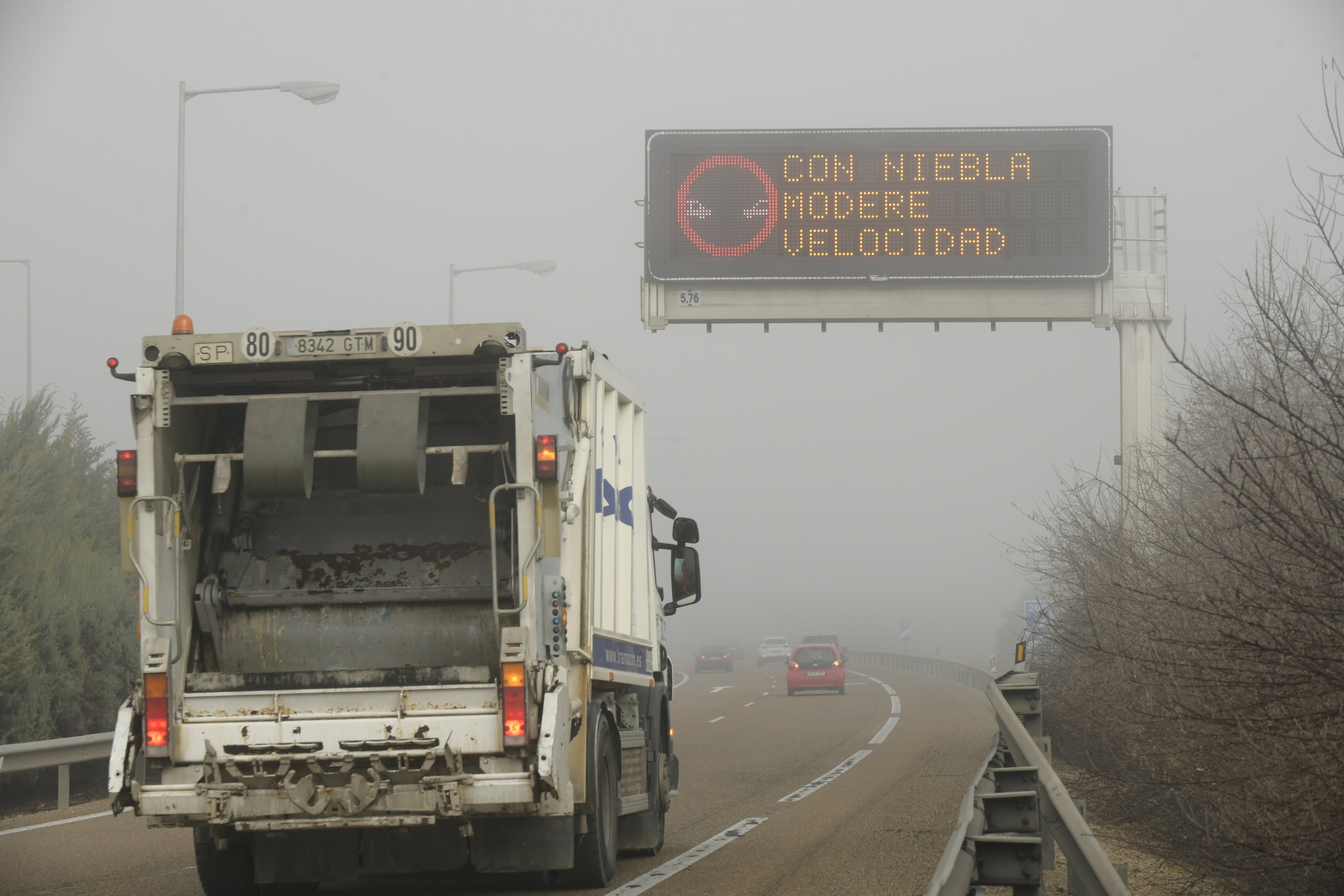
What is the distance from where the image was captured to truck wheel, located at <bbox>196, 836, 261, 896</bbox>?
9.46 metres

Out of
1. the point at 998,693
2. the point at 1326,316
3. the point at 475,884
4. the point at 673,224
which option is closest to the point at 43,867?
the point at 475,884

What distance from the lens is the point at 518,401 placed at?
351 inches

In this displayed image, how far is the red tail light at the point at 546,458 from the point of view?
29.3ft

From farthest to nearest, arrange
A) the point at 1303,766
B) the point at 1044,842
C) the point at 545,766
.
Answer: the point at 1044,842
the point at 545,766
the point at 1303,766

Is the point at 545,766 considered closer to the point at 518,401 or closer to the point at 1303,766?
the point at 518,401

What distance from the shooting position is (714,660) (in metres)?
71.1

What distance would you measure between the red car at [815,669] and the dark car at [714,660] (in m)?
27.0

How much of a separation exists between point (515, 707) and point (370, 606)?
5.46ft

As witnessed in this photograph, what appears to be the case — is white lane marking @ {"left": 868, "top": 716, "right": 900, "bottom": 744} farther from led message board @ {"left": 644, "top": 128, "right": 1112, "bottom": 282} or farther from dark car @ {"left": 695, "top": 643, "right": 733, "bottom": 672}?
dark car @ {"left": 695, "top": 643, "right": 733, "bottom": 672}

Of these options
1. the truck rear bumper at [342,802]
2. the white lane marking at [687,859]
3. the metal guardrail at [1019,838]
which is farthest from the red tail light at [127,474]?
the metal guardrail at [1019,838]

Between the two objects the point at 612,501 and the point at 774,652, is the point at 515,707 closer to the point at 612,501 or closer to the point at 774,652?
the point at 612,501

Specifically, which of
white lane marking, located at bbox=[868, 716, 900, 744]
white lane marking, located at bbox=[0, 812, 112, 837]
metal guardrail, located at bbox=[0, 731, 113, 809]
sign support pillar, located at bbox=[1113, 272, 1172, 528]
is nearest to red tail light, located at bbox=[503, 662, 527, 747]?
white lane marking, located at bbox=[0, 812, 112, 837]

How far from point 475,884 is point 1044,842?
389cm

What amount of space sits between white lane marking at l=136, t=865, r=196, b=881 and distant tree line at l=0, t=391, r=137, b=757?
6155 mm
